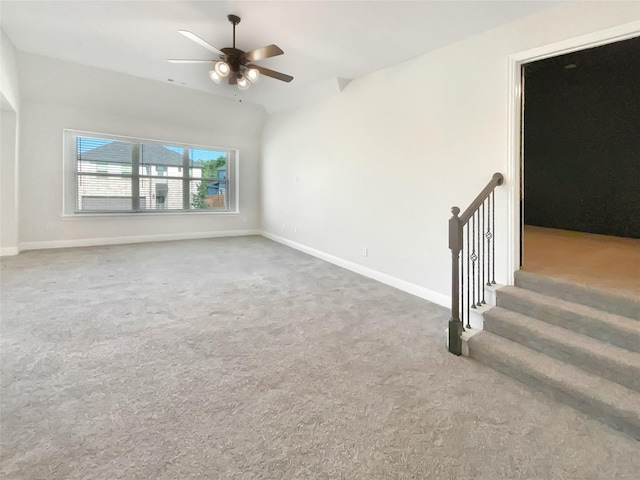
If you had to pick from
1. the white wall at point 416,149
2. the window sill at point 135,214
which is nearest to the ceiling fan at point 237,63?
the white wall at point 416,149

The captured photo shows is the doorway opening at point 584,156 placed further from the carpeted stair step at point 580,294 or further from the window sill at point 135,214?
the window sill at point 135,214

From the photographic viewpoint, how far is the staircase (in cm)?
175

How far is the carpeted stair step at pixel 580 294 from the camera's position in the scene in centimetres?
207

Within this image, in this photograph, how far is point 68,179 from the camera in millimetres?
5980

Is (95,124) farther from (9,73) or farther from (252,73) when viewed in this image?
(252,73)

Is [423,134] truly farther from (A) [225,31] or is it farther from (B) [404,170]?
(A) [225,31]

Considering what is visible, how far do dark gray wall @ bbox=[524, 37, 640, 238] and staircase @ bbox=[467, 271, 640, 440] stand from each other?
10.0 ft

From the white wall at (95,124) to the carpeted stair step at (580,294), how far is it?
247 inches

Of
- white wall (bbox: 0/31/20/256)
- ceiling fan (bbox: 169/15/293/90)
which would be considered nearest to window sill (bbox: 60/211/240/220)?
white wall (bbox: 0/31/20/256)

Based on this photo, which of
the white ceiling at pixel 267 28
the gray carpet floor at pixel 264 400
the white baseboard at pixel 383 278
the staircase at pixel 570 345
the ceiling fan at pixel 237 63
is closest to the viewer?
the gray carpet floor at pixel 264 400

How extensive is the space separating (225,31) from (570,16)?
3.18m

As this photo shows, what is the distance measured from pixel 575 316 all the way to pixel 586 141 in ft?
13.2

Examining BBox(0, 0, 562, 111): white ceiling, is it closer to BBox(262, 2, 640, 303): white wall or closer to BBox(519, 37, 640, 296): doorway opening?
BBox(262, 2, 640, 303): white wall

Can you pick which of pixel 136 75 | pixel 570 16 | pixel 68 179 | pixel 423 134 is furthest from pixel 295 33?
pixel 68 179
